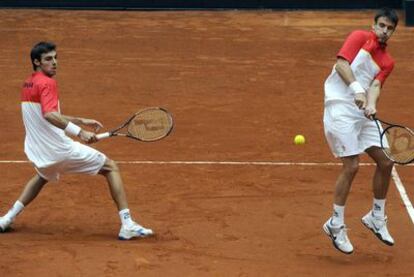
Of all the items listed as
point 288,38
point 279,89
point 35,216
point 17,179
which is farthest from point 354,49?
point 288,38

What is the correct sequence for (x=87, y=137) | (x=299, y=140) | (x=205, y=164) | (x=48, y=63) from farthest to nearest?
1. (x=299, y=140)
2. (x=205, y=164)
3. (x=48, y=63)
4. (x=87, y=137)

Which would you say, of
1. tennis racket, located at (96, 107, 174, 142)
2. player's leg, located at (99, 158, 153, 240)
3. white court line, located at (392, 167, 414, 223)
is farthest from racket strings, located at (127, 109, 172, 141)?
white court line, located at (392, 167, 414, 223)

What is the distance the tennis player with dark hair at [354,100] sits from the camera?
8.04m

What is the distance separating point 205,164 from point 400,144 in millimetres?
3593

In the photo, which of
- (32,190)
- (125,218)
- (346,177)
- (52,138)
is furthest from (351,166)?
(32,190)

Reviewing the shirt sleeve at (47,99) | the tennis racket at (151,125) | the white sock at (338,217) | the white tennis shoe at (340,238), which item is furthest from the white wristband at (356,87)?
the shirt sleeve at (47,99)

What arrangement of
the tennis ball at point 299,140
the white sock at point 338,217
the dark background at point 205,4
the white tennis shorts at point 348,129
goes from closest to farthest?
the white tennis shorts at point 348,129 < the white sock at point 338,217 < the tennis ball at point 299,140 < the dark background at point 205,4

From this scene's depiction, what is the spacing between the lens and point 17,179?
10.8 metres

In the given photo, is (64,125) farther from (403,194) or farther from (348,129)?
(403,194)

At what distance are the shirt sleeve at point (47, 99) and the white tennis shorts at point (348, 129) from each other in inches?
92.2

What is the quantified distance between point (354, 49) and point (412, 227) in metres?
2.05

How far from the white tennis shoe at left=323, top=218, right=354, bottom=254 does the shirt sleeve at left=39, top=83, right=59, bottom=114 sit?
2566 millimetres

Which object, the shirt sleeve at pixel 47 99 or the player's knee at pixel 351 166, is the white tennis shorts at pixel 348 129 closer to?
the player's knee at pixel 351 166

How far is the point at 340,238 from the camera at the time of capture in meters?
8.22
